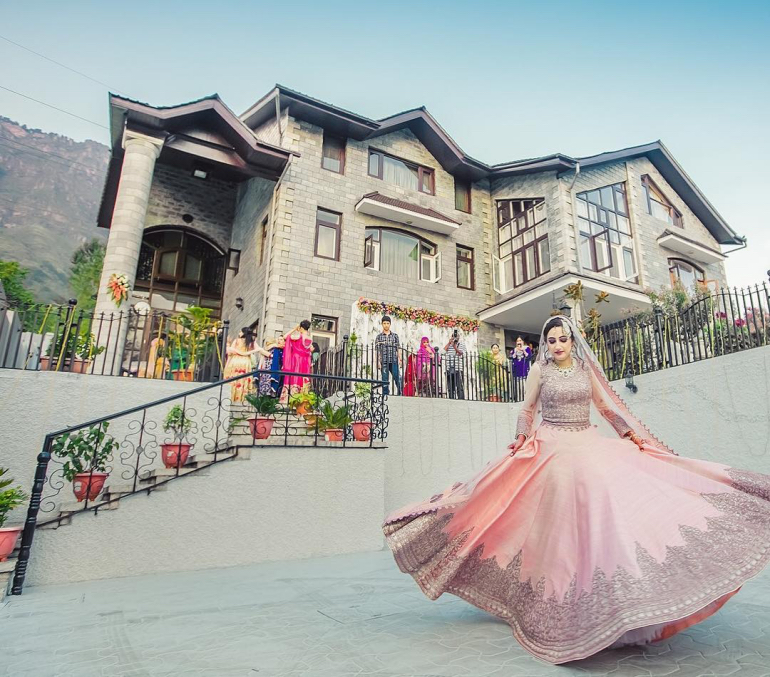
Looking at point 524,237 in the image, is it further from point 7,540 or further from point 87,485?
point 7,540

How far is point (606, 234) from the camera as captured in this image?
53.5 ft

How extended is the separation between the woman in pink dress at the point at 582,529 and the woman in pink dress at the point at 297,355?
268 inches

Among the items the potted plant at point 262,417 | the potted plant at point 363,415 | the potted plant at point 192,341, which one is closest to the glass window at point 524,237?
the potted plant at point 363,415

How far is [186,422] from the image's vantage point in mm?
7281

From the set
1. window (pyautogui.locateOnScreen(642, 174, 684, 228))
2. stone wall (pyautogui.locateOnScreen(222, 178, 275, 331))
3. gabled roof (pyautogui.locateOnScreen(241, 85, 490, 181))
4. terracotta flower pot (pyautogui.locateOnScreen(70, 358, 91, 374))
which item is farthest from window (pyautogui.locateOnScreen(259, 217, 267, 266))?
window (pyautogui.locateOnScreen(642, 174, 684, 228))

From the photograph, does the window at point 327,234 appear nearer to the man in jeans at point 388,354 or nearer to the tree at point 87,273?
the man in jeans at point 388,354

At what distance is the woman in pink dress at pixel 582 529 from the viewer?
7.59ft

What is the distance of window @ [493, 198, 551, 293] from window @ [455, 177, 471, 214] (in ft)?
3.88

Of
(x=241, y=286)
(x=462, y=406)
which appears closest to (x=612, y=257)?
(x=462, y=406)

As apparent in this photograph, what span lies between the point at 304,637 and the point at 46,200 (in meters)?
99.9

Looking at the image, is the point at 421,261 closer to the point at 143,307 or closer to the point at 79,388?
the point at 143,307

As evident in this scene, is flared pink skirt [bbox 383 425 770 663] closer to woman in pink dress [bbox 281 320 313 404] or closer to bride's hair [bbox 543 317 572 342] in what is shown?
bride's hair [bbox 543 317 572 342]

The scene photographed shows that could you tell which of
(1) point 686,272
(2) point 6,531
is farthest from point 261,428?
(1) point 686,272

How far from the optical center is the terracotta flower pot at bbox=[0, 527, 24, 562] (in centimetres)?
498
